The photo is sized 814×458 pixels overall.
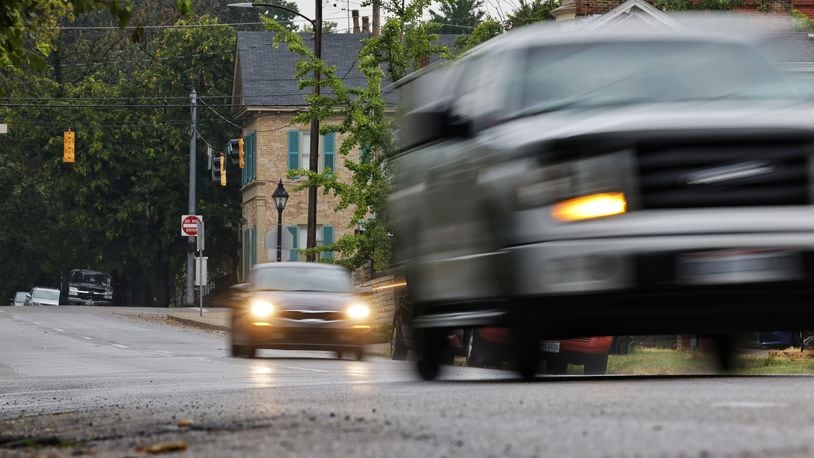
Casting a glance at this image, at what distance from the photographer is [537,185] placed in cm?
1134

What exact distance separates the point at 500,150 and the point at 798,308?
7.11ft

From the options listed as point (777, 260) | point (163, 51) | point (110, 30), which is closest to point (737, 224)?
point (777, 260)

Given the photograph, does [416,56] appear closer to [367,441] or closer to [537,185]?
[537,185]

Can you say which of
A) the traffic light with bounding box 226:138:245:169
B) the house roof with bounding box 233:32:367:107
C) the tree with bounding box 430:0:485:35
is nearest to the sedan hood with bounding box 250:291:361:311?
the traffic light with bounding box 226:138:245:169

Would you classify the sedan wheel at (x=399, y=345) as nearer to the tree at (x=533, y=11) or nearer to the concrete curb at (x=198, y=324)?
the concrete curb at (x=198, y=324)

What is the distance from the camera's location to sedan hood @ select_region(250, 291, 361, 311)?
85.5 feet

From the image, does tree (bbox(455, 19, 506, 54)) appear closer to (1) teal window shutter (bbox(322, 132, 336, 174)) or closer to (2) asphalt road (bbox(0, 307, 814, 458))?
(1) teal window shutter (bbox(322, 132, 336, 174))

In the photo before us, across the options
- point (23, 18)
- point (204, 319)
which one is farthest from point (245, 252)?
point (23, 18)

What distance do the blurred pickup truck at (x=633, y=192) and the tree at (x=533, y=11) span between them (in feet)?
156

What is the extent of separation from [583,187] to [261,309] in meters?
15.4

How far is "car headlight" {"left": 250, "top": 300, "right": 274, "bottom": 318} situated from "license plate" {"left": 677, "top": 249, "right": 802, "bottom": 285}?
15.5 m

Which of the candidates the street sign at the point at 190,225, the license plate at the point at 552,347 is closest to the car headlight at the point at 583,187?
the license plate at the point at 552,347

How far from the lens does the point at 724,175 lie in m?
11.0

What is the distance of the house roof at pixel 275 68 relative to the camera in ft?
225
